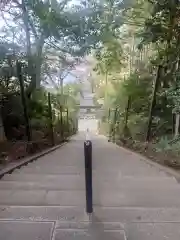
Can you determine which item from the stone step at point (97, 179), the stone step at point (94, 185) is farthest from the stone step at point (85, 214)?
the stone step at point (97, 179)

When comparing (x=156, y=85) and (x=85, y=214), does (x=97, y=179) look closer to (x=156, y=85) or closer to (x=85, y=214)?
(x=85, y=214)

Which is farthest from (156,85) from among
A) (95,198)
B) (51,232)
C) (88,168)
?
(51,232)

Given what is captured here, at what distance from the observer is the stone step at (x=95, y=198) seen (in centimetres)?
313

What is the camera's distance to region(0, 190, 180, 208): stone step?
313 cm

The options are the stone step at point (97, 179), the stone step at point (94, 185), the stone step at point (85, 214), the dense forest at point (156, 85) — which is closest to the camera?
the stone step at point (85, 214)

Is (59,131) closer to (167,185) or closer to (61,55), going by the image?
(61,55)

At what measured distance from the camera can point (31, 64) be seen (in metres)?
11.9

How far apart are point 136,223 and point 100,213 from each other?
0.37m

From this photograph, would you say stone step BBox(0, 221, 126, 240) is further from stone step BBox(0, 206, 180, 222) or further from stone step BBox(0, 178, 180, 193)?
stone step BBox(0, 178, 180, 193)

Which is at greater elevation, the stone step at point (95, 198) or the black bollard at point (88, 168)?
the black bollard at point (88, 168)

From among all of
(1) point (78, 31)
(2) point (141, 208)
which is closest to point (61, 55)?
(1) point (78, 31)

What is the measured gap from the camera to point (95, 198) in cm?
335

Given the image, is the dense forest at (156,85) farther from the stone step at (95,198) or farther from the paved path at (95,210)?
the stone step at (95,198)

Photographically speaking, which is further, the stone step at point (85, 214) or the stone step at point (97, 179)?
the stone step at point (97, 179)
